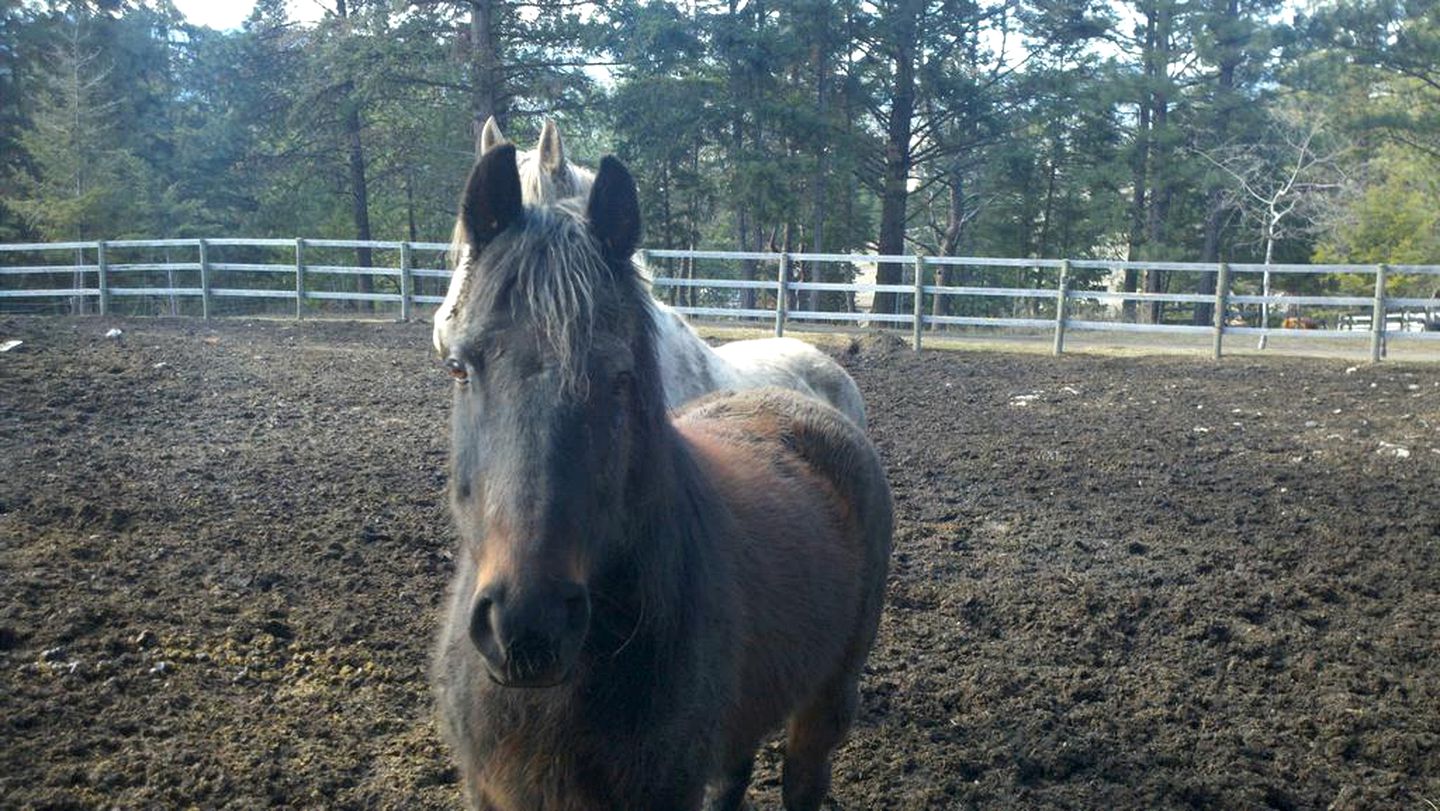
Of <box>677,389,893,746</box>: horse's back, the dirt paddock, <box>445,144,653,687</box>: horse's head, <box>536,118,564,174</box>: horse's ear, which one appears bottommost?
the dirt paddock

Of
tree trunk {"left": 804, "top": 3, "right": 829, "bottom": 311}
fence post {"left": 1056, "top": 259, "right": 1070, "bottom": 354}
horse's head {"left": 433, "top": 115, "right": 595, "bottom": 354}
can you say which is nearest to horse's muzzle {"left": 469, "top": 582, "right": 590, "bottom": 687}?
horse's head {"left": 433, "top": 115, "right": 595, "bottom": 354}

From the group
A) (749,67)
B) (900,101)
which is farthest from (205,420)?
(900,101)

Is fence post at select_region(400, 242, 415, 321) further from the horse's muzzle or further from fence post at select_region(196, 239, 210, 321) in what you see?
the horse's muzzle

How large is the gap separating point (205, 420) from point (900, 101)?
23066 mm

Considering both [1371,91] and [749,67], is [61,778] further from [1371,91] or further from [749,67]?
[1371,91]

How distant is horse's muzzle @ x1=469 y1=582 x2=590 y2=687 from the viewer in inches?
68.6

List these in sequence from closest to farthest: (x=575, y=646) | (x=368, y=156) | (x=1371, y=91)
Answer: (x=575, y=646) < (x=1371, y=91) < (x=368, y=156)

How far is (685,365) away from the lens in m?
5.79

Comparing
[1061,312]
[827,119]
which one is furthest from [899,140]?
[1061,312]

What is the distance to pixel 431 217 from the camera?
36.8m

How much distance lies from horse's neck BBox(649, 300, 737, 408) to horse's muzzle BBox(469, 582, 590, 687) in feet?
11.6

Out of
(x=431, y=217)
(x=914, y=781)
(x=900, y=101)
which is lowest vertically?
(x=914, y=781)

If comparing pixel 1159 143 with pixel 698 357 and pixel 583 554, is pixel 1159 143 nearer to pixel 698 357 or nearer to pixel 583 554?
pixel 698 357

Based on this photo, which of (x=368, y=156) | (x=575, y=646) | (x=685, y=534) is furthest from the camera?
(x=368, y=156)
